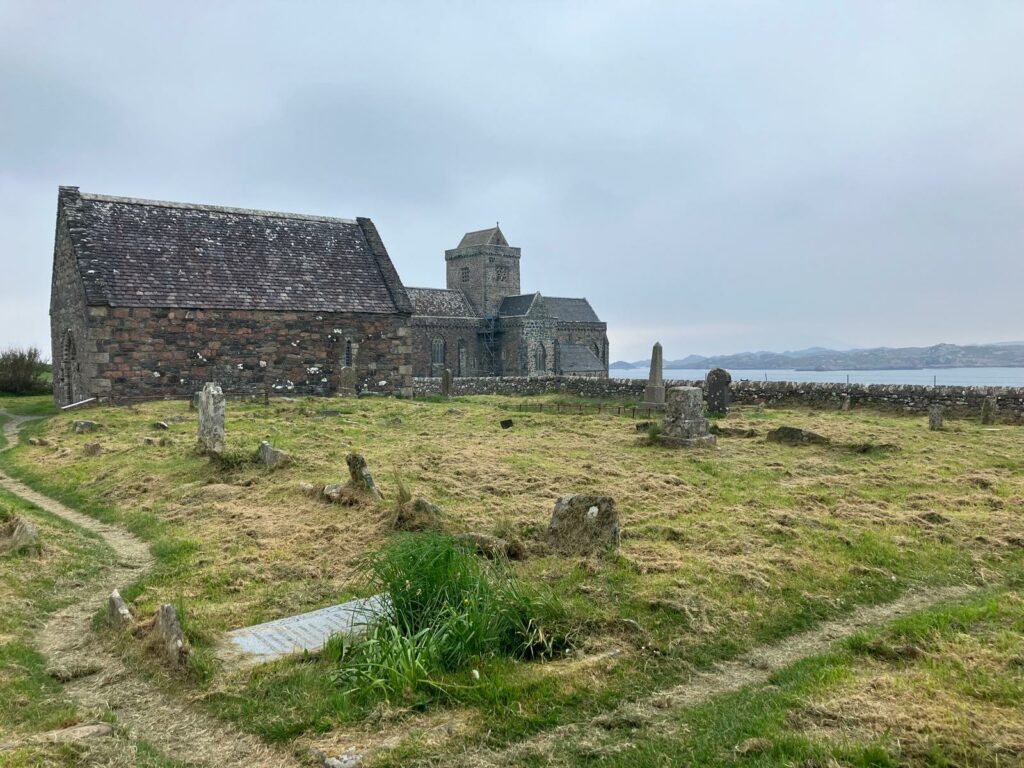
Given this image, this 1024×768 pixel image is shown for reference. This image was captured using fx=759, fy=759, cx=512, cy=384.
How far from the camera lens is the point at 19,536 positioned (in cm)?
980

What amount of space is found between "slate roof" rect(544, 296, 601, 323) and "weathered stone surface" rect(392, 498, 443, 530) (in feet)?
240

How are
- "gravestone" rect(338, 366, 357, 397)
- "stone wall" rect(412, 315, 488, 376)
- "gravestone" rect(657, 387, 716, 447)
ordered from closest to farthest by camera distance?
"gravestone" rect(657, 387, 716, 447), "gravestone" rect(338, 366, 357, 397), "stone wall" rect(412, 315, 488, 376)

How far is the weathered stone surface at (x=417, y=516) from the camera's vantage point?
32.5ft

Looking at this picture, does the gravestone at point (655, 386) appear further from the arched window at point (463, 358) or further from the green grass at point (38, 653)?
the arched window at point (463, 358)

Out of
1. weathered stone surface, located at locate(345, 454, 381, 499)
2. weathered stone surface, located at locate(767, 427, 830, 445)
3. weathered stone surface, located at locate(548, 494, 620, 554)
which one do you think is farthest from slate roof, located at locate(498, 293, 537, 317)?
weathered stone surface, located at locate(548, 494, 620, 554)

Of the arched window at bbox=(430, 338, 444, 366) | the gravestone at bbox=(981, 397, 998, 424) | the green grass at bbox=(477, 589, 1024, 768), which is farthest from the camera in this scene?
the arched window at bbox=(430, 338, 444, 366)

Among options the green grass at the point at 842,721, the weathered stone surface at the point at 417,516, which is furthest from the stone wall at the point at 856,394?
the green grass at the point at 842,721

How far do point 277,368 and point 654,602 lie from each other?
2545cm

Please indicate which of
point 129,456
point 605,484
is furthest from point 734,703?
point 129,456

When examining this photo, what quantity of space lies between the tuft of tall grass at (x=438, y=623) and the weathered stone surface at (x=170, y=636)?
1.29 metres

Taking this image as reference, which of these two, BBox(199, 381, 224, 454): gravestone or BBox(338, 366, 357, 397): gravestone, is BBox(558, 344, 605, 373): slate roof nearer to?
BBox(338, 366, 357, 397): gravestone

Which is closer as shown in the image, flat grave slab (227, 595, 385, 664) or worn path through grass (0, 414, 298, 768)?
worn path through grass (0, 414, 298, 768)

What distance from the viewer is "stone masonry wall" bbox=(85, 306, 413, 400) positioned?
89.1ft

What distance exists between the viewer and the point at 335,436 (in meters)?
18.8
